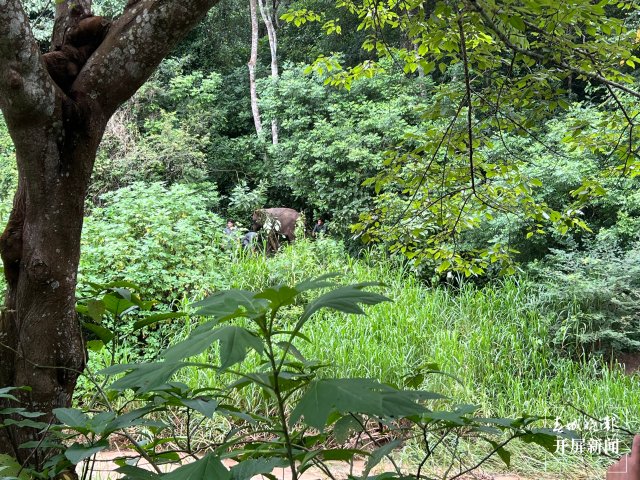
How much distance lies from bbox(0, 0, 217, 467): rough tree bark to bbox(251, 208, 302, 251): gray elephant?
24.1 ft

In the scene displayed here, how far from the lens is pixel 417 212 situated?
2.54 meters

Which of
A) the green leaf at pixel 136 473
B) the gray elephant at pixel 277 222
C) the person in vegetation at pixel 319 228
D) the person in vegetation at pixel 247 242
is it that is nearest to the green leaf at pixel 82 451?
the green leaf at pixel 136 473

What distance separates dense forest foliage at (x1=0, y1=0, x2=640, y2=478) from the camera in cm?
247

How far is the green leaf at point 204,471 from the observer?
0.50m

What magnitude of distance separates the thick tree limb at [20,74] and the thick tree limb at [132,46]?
101 mm

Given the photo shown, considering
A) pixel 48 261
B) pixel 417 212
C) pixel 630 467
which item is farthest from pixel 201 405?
pixel 417 212

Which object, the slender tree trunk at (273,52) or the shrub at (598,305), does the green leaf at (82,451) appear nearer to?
the shrub at (598,305)

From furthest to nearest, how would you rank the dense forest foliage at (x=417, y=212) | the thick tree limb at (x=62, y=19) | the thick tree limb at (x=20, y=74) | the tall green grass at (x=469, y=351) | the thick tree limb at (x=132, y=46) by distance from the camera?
the tall green grass at (x=469, y=351) → the dense forest foliage at (x=417, y=212) → the thick tree limb at (x=62, y=19) → the thick tree limb at (x=132, y=46) → the thick tree limb at (x=20, y=74)

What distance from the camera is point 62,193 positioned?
1295 millimetres

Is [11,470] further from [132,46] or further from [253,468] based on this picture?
[132,46]

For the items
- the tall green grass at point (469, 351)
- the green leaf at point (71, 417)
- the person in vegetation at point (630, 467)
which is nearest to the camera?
the green leaf at point (71, 417)

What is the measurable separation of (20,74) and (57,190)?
0.26m

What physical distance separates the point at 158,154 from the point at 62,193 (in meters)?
8.55

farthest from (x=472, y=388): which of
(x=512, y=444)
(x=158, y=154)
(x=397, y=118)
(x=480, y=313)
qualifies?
(x=158, y=154)
